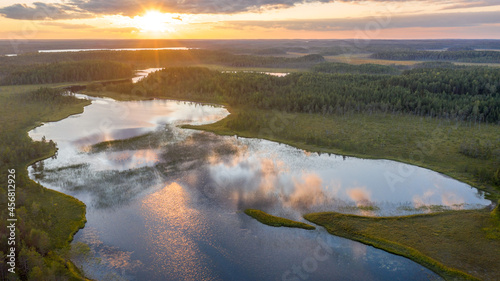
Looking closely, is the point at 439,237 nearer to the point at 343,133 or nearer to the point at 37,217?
the point at 343,133

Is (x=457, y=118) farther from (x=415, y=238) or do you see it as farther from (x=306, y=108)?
(x=415, y=238)

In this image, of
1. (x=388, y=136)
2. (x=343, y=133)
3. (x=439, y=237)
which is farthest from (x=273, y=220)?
(x=388, y=136)

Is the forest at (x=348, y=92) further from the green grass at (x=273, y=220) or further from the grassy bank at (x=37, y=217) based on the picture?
the grassy bank at (x=37, y=217)

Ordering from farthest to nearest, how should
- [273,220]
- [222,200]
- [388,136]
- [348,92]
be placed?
1. [348,92]
2. [388,136]
3. [222,200]
4. [273,220]

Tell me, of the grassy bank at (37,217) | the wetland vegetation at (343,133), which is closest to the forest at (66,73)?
the wetland vegetation at (343,133)

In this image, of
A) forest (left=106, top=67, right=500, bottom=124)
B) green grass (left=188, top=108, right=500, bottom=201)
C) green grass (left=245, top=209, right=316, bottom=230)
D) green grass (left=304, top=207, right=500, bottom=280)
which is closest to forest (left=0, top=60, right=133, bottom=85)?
forest (left=106, top=67, right=500, bottom=124)

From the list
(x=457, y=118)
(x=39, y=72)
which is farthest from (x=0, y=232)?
(x=39, y=72)
